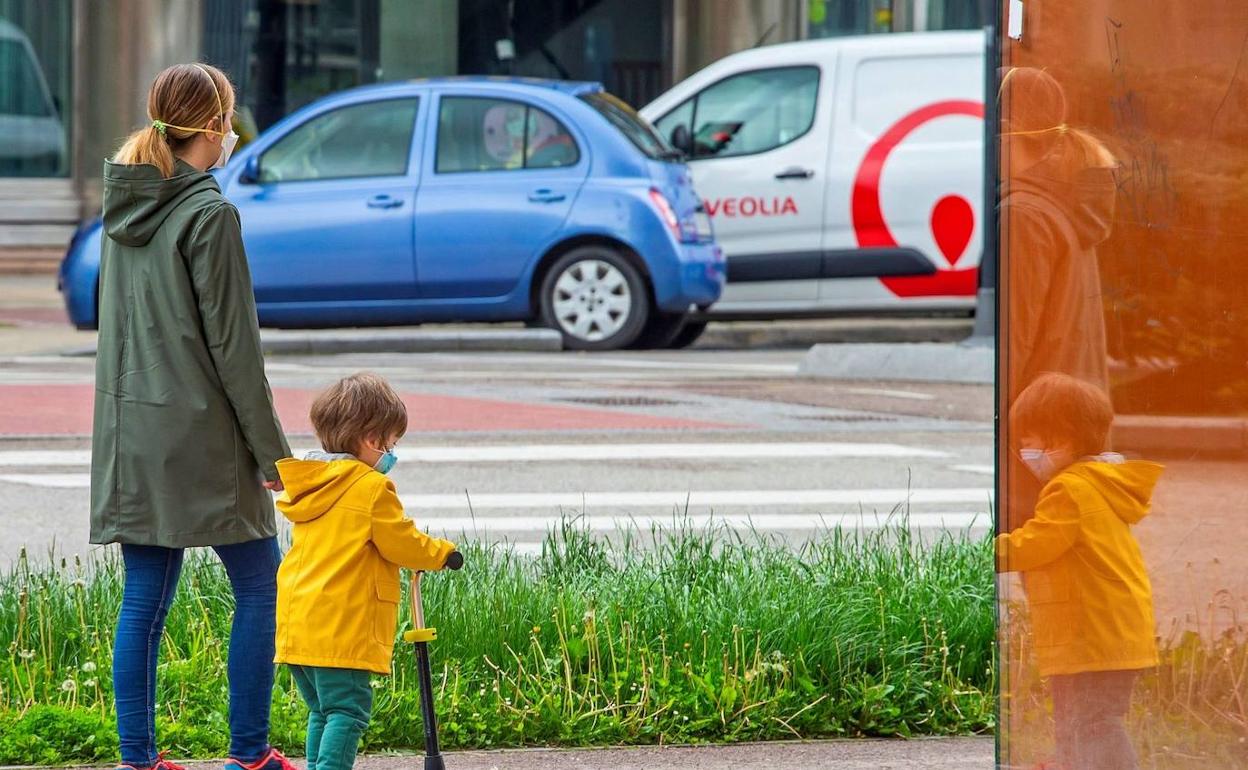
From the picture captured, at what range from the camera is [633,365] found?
521 inches

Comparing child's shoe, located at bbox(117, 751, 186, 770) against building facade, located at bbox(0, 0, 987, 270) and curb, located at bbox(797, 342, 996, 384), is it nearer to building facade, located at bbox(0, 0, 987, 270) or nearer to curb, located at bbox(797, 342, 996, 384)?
curb, located at bbox(797, 342, 996, 384)

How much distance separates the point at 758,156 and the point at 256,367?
11.2m

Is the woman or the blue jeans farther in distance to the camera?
the blue jeans

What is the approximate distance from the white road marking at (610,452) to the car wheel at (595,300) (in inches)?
172

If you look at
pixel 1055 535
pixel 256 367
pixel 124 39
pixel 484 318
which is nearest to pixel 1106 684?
pixel 1055 535

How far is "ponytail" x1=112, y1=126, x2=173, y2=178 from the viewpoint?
404 cm

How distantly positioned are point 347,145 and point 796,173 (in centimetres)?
312

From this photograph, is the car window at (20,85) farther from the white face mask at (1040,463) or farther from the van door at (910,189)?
the white face mask at (1040,463)

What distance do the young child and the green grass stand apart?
78cm

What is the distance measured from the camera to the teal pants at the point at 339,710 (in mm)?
3836

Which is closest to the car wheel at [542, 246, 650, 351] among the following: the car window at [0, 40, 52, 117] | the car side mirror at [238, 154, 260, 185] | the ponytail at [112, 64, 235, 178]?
the car side mirror at [238, 154, 260, 185]

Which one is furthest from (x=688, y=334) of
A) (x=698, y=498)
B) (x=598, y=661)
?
(x=598, y=661)

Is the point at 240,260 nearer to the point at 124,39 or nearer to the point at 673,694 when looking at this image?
the point at 673,694

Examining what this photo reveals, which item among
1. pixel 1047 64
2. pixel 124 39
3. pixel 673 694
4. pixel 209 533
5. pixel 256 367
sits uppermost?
pixel 124 39
